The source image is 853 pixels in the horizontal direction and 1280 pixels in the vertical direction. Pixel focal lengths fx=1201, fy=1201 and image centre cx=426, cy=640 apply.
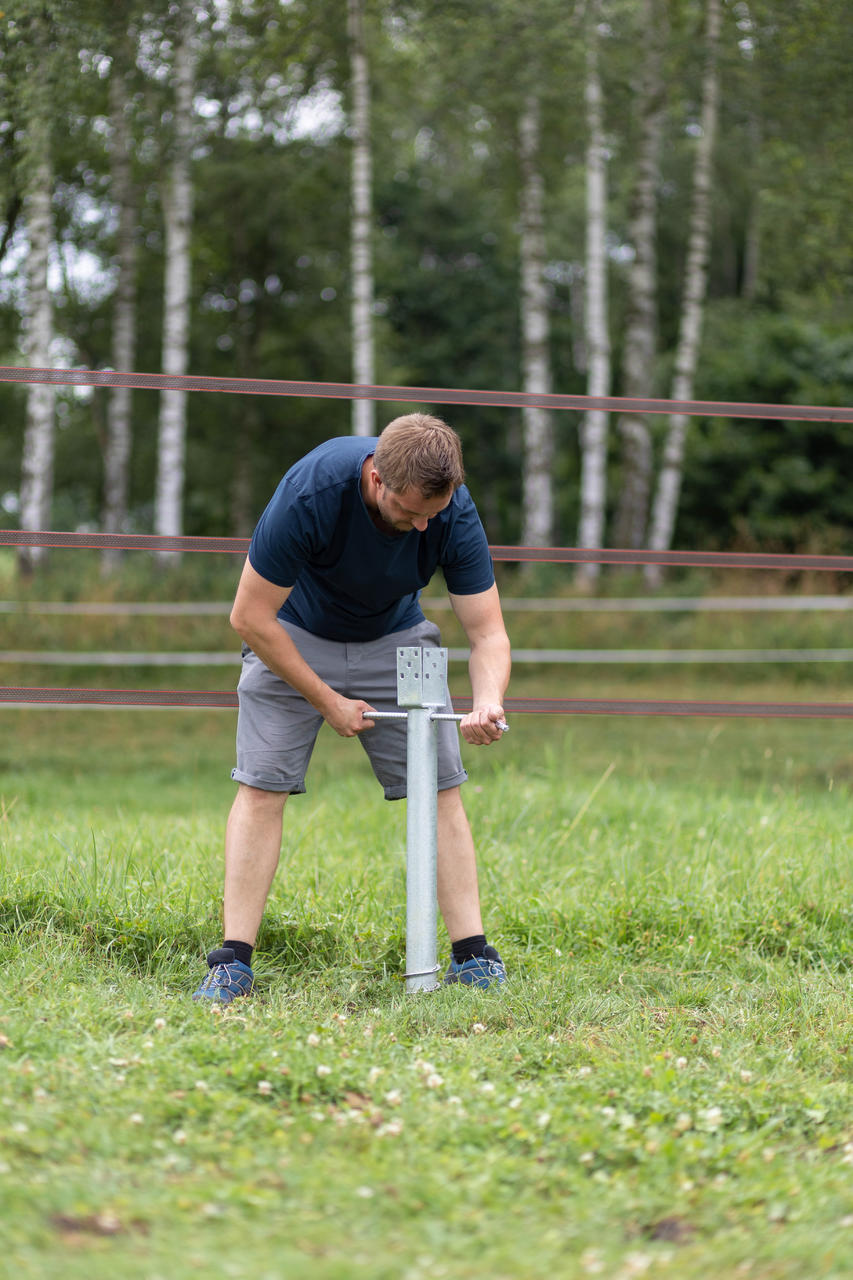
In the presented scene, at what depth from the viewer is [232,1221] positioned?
6.62ft

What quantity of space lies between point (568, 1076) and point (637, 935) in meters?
1.03

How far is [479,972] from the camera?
3.29 m

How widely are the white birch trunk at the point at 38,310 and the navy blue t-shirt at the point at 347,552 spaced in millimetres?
3506

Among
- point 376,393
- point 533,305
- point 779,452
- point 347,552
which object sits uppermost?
point 533,305

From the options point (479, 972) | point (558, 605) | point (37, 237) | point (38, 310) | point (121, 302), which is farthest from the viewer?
point (121, 302)

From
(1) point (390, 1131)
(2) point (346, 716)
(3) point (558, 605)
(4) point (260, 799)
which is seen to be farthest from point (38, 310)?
(1) point (390, 1131)

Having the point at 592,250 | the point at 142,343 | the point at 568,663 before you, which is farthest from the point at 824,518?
the point at 142,343

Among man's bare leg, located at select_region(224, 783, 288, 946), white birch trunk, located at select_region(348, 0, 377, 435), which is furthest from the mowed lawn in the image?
white birch trunk, located at select_region(348, 0, 377, 435)

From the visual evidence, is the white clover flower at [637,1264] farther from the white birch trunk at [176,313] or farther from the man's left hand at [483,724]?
the white birch trunk at [176,313]

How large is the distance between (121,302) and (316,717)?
1144 centimetres

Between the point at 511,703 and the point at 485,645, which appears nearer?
the point at 485,645

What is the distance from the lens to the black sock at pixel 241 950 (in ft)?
10.5

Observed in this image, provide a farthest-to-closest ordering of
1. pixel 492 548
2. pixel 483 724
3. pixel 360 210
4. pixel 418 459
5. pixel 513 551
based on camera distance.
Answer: pixel 360 210
pixel 513 551
pixel 492 548
pixel 483 724
pixel 418 459

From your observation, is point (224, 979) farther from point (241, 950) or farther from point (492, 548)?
point (492, 548)
